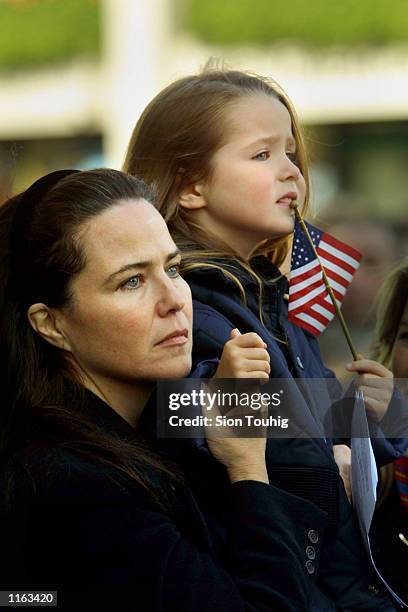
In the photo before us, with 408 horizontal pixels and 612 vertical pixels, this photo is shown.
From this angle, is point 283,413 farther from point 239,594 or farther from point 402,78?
point 402,78

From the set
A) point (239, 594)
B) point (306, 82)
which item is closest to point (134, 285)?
point (239, 594)

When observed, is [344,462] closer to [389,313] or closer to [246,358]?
[246,358]

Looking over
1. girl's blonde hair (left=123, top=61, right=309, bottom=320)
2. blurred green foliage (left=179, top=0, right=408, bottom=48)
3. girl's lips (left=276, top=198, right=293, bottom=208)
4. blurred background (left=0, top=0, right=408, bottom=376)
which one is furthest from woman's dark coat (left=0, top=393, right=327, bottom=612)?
blurred green foliage (left=179, top=0, right=408, bottom=48)

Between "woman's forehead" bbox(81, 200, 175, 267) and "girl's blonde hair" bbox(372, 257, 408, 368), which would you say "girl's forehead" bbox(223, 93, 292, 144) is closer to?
"woman's forehead" bbox(81, 200, 175, 267)

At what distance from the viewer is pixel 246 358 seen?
206 centimetres

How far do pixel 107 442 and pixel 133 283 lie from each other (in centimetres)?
29

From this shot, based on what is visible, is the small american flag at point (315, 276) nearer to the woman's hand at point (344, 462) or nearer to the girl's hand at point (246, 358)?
the woman's hand at point (344, 462)

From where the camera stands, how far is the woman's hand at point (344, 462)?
2324 millimetres

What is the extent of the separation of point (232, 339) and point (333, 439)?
0.49 metres

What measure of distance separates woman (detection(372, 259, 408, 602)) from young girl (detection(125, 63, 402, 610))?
0.59ft

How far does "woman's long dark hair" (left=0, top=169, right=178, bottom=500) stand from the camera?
2086 millimetres

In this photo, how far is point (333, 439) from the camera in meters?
2.48

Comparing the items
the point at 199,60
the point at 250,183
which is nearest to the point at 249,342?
the point at 250,183

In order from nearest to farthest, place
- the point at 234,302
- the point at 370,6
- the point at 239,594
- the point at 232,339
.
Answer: the point at 239,594 → the point at 232,339 → the point at 234,302 → the point at 370,6
